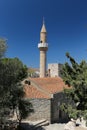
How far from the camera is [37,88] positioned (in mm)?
35531

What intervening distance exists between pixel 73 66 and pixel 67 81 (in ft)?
4.67

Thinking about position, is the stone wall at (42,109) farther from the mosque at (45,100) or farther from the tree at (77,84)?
the tree at (77,84)

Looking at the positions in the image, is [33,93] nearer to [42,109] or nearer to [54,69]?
[42,109]

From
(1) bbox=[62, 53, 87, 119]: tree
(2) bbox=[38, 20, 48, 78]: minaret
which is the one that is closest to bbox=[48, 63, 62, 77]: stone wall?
(2) bbox=[38, 20, 48, 78]: minaret

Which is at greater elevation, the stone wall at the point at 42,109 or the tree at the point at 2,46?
the tree at the point at 2,46

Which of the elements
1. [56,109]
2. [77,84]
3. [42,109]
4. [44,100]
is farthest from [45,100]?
[77,84]

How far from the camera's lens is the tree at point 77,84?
1991 centimetres

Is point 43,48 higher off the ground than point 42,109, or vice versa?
point 43,48

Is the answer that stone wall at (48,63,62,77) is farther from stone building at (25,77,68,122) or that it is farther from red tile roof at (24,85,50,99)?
red tile roof at (24,85,50,99)

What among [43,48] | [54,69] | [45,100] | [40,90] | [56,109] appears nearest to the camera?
[45,100]

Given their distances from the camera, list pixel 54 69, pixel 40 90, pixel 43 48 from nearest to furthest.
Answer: pixel 40 90
pixel 43 48
pixel 54 69

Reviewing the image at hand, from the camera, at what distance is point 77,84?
2031 cm

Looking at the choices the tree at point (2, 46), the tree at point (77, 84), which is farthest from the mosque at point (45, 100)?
the tree at point (2, 46)

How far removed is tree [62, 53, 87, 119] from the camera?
19.9 metres
